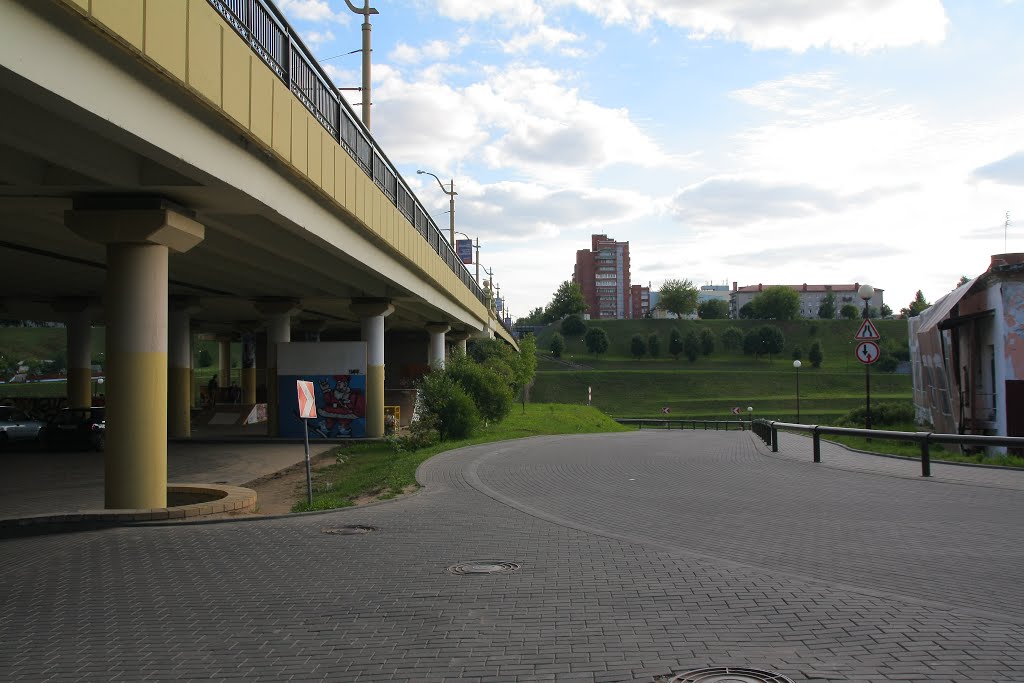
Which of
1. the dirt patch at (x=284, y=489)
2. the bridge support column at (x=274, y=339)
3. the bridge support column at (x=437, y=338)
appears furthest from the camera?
the bridge support column at (x=437, y=338)

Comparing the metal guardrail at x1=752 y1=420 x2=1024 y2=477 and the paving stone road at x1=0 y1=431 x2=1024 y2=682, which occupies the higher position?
the metal guardrail at x1=752 y1=420 x2=1024 y2=477

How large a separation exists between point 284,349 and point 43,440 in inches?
300

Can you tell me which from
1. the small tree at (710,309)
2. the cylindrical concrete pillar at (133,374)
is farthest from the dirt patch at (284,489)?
the small tree at (710,309)

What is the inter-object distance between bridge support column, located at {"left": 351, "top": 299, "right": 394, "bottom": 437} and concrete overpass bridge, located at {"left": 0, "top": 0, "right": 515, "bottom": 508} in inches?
243

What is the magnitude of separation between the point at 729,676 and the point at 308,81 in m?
12.1

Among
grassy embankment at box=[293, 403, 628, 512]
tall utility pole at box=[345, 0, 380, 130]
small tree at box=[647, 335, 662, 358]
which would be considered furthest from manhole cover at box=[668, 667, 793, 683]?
small tree at box=[647, 335, 662, 358]

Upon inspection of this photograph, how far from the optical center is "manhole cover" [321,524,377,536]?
10094mm

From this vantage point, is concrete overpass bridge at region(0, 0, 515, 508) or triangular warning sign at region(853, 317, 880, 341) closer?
concrete overpass bridge at region(0, 0, 515, 508)

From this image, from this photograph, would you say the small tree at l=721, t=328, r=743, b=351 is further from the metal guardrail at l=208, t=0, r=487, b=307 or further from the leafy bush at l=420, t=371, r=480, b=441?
the metal guardrail at l=208, t=0, r=487, b=307

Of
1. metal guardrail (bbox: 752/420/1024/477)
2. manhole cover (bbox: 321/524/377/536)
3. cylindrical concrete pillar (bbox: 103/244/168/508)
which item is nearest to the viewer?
manhole cover (bbox: 321/524/377/536)

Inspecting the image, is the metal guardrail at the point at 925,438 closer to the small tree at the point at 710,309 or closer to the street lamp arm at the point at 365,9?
the street lamp arm at the point at 365,9

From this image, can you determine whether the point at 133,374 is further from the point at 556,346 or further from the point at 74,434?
the point at 556,346

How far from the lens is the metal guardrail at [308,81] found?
11.4 metres

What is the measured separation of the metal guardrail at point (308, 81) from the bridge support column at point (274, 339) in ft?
29.5
